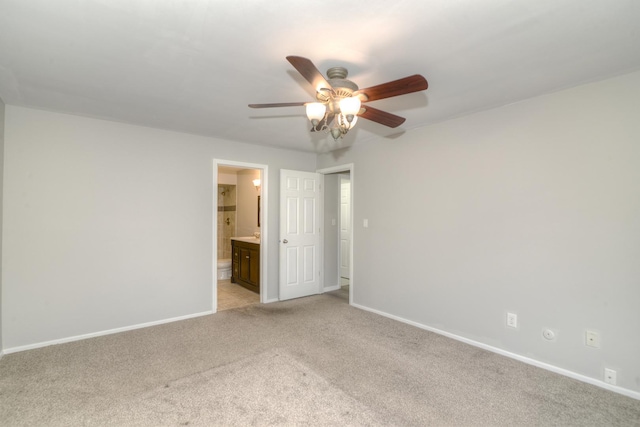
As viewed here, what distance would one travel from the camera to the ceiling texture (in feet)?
5.25

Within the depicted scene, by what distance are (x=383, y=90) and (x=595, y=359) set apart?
2.67 metres

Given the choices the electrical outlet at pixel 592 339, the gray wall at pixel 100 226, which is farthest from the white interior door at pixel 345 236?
the electrical outlet at pixel 592 339

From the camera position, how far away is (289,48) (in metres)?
1.95

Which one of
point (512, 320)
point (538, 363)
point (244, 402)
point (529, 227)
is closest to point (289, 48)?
point (244, 402)

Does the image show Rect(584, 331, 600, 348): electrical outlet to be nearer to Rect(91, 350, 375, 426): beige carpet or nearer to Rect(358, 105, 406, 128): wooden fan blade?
Rect(91, 350, 375, 426): beige carpet

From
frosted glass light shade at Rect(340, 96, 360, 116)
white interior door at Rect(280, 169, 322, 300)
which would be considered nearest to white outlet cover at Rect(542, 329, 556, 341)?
frosted glass light shade at Rect(340, 96, 360, 116)

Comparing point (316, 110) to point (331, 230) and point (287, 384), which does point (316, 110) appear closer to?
point (287, 384)

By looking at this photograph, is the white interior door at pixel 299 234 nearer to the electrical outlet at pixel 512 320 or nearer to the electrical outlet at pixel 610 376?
the electrical outlet at pixel 512 320

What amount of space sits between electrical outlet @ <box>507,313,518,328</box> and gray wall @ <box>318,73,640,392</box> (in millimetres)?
38

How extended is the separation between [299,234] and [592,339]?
3.56 meters

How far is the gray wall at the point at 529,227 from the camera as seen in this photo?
230 centimetres

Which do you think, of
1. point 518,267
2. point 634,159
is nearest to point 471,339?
point 518,267

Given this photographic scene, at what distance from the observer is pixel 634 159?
2.24 meters

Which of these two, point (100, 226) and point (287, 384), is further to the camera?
point (100, 226)
